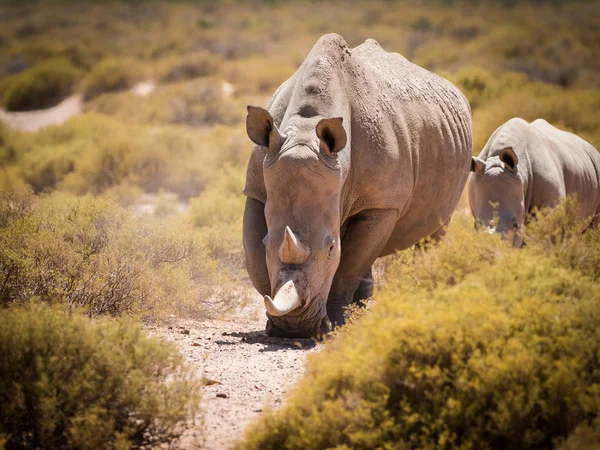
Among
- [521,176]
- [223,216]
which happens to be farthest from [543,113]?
[521,176]

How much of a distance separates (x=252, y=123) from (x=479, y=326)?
113 inches

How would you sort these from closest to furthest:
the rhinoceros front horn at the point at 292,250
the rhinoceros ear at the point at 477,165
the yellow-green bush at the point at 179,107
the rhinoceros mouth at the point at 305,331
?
the rhinoceros front horn at the point at 292,250 → the rhinoceros mouth at the point at 305,331 → the rhinoceros ear at the point at 477,165 → the yellow-green bush at the point at 179,107

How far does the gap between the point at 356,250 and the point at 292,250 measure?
48.6 inches

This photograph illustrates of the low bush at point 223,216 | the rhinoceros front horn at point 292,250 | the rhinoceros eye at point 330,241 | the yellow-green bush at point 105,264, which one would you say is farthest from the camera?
the low bush at point 223,216

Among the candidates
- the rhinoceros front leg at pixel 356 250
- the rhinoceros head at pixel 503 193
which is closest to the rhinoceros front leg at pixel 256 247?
the rhinoceros front leg at pixel 356 250

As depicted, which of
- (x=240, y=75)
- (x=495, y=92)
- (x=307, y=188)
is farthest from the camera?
(x=240, y=75)

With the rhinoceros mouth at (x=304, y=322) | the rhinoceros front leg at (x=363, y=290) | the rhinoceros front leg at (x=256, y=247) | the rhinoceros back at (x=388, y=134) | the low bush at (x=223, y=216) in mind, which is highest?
the rhinoceros back at (x=388, y=134)

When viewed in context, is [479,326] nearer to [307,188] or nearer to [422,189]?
[307,188]

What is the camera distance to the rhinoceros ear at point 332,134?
249 inches

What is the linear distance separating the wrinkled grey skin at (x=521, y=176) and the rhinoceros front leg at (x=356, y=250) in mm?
1982

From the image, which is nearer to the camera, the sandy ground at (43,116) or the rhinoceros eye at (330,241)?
the rhinoceros eye at (330,241)

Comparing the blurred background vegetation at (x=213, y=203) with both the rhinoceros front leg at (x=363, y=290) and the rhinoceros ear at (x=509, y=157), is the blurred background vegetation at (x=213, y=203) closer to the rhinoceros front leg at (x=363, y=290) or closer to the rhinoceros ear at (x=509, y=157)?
the rhinoceros ear at (x=509, y=157)

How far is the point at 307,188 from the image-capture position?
633 cm

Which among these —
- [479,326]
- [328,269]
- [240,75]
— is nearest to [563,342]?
[479,326]
